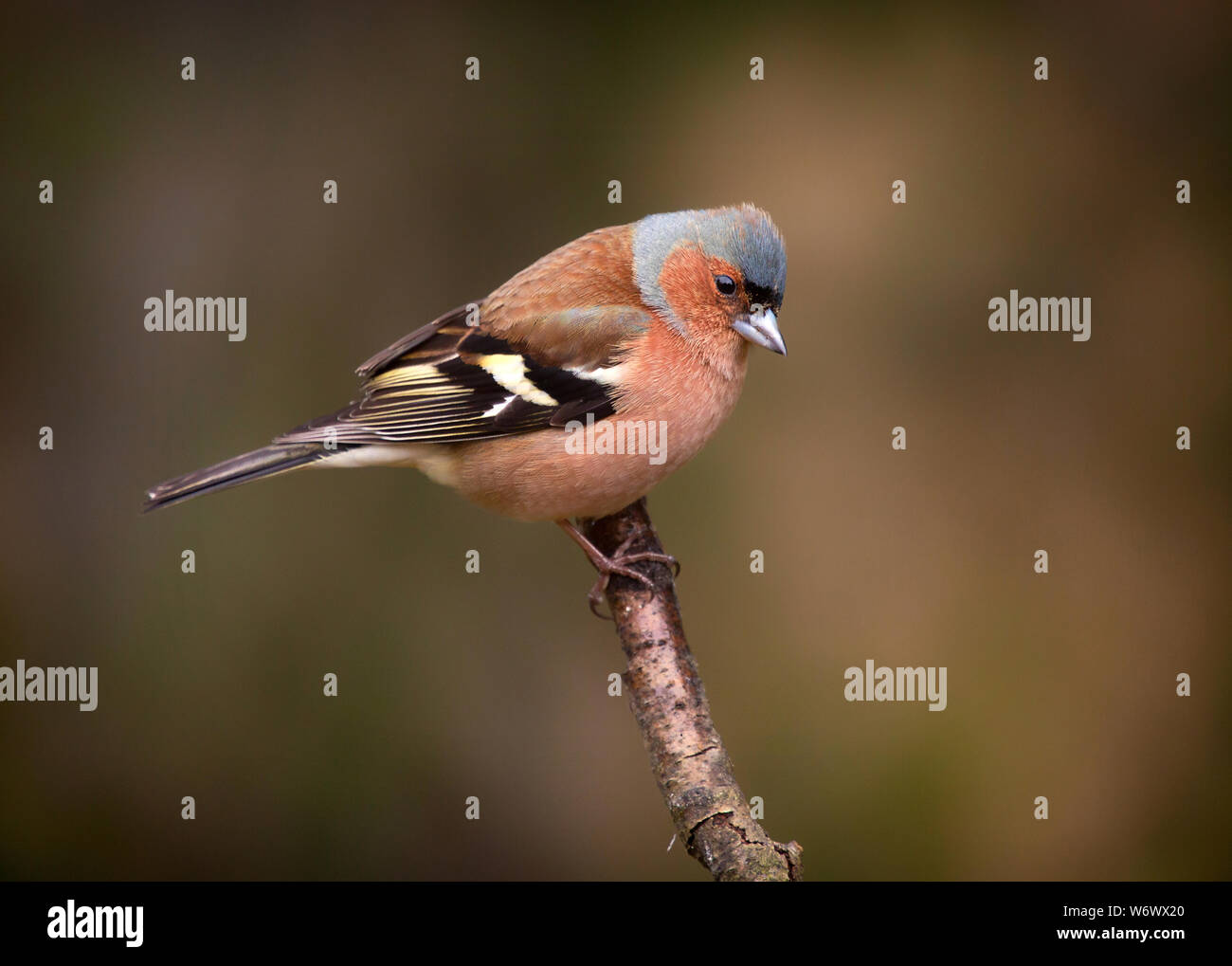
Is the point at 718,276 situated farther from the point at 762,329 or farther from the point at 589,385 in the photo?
the point at 589,385

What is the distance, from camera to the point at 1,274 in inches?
215

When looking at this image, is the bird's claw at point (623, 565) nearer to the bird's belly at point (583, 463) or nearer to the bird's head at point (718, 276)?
the bird's belly at point (583, 463)

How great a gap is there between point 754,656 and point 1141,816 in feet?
6.61

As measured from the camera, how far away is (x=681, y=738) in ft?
10.5

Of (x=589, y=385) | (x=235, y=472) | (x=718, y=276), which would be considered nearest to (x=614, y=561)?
(x=589, y=385)

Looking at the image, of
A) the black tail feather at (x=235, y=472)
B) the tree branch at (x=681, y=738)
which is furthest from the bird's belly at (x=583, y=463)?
the black tail feather at (x=235, y=472)

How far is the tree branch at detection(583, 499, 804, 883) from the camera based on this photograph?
281 cm

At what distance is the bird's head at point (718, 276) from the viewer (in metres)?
3.92

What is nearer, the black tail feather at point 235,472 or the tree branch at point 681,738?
the tree branch at point 681,738

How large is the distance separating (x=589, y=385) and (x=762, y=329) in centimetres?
64

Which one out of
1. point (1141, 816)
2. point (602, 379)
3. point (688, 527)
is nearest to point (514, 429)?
point (602, 379)

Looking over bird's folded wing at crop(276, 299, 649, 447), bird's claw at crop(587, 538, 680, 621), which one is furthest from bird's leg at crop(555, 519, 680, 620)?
bird's folded wing at crop(276, 299, 649, 447)

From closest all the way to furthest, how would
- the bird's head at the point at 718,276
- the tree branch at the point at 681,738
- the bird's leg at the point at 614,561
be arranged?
the tree branch at the point at 681,738 → the bird's leg at the point at 614,561 → the bird's head at the point at 718,276

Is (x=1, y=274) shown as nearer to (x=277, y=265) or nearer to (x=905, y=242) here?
(x=277, y=265)
